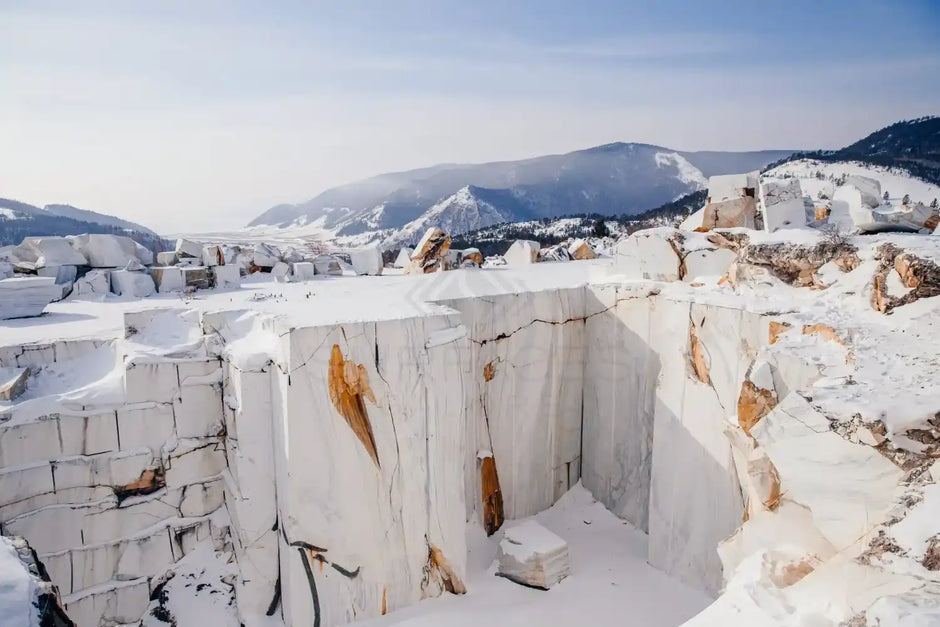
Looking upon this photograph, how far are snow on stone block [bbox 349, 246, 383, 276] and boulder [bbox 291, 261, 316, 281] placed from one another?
0.78 metres

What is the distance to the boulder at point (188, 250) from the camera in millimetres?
6457

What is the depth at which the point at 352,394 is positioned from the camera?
3510 millimetres

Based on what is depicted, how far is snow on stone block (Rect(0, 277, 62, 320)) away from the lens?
453 centimetres

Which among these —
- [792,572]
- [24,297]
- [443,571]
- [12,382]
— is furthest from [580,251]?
[12,382]

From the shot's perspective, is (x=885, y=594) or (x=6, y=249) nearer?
(x=885, y=594)

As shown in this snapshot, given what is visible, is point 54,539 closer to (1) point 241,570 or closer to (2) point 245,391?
(1) point 241,570

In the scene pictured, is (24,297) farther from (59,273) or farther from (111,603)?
(111,603)

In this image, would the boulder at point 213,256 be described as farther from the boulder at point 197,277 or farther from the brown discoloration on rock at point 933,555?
the brown discoloration on rock at point 933,555

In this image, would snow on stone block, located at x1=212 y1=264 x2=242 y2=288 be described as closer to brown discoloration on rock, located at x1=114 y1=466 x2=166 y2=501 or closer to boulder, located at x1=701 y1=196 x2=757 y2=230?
brown discoloration on rock, located at x1=114 y1=466 x2=166 y2=501

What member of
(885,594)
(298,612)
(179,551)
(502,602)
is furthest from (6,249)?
(885,594)

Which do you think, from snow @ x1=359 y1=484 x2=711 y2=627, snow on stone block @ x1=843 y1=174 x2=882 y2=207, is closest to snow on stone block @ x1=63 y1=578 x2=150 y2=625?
snow @ x1=359 y1=484 x2=711 y2=627

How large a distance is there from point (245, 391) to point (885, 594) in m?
3.46

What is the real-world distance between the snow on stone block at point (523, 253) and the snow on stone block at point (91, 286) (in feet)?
17.1

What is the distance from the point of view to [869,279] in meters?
3.18
